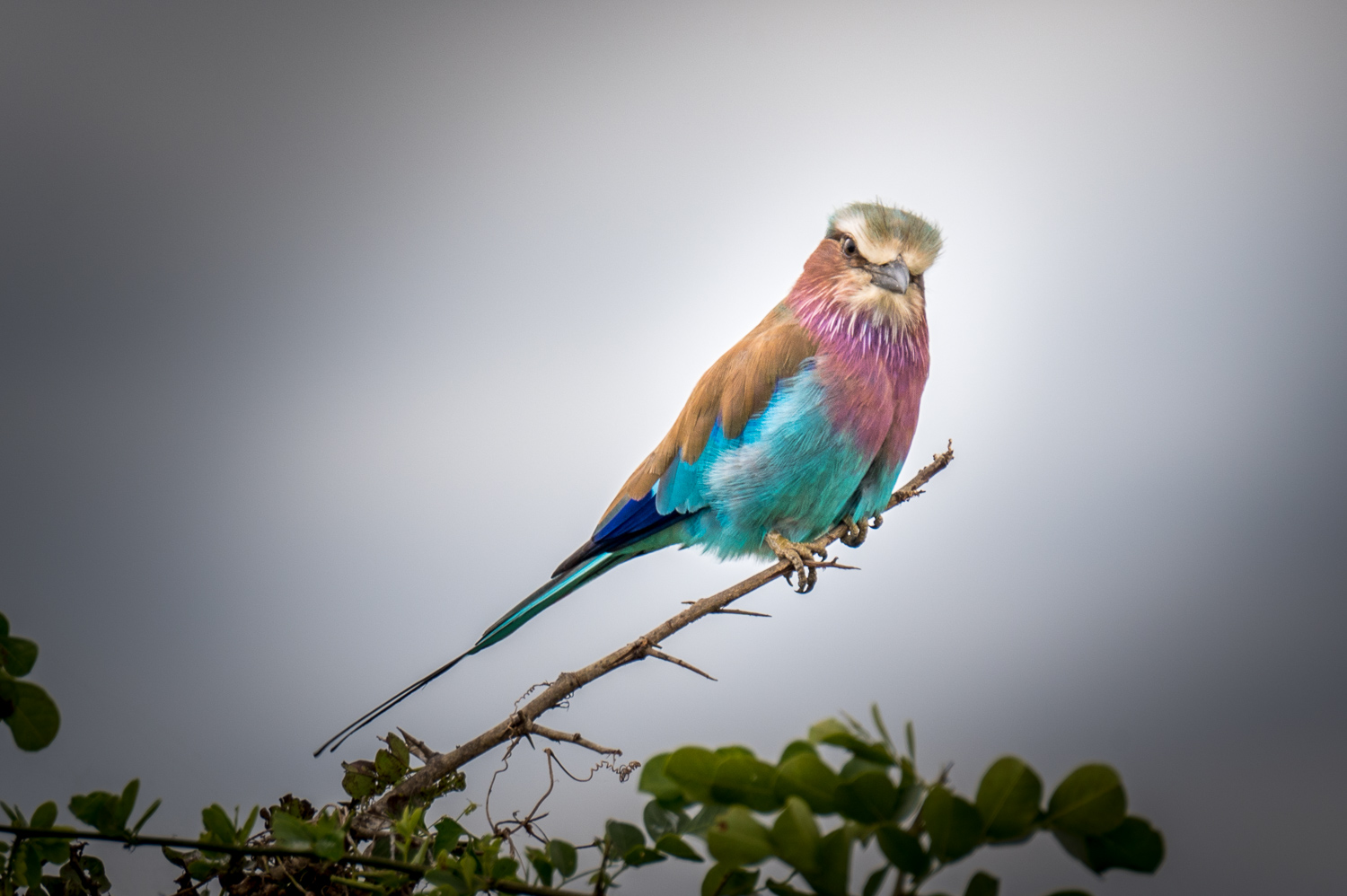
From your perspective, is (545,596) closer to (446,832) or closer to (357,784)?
(357,784)

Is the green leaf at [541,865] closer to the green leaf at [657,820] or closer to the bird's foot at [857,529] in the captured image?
the green leaf at [657,820]

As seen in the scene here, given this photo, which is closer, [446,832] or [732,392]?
[446,832]

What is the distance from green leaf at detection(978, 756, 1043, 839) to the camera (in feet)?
1.26

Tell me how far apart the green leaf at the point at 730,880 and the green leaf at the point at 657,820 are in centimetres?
8

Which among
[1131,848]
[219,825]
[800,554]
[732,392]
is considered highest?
[732,392]

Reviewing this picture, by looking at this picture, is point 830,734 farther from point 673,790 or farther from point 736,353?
point 736,353

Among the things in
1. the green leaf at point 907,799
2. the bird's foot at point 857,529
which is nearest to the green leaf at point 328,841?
the green leaf at point 907,799

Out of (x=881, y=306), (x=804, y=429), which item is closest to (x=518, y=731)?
(x=804, y=429)

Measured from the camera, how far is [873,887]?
390 mm

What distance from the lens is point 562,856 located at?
555mm

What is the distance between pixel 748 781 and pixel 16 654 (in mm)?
428

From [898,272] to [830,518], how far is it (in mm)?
368

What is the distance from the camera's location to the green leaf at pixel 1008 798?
1.26 feet

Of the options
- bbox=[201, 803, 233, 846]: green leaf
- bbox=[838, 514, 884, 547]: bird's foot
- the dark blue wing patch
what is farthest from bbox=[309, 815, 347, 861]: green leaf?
bbox=[838, 514, 884, 547]: bird's foot
